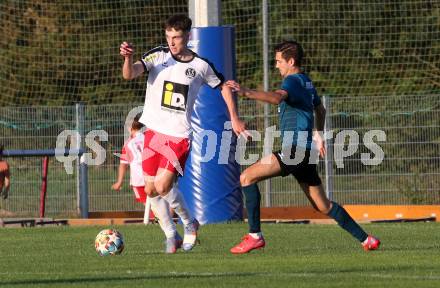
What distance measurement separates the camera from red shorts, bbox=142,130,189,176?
39.2 ft

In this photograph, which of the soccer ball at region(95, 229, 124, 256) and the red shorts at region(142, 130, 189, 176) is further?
the red shorts at region(142, 130, 189, 176)

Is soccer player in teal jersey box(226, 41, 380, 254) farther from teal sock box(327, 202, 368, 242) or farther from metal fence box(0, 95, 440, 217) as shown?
metal fence box(0, 95, 440, 217)

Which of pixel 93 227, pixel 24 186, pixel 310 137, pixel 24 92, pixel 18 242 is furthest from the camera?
pixel 24 92

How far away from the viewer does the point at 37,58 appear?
32.0m

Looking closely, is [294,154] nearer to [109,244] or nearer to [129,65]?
[129,65]

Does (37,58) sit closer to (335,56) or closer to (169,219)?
(335,56)

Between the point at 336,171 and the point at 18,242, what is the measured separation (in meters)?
9.32

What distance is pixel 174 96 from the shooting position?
12.1 metres

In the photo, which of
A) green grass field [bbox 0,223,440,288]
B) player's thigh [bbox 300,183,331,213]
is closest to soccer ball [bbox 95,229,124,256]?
green grass field [bbox 0,223,440,288]

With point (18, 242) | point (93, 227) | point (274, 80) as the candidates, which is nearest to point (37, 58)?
point (274, 80)

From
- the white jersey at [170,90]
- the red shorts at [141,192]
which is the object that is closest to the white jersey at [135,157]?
the red shorts at [141,192]

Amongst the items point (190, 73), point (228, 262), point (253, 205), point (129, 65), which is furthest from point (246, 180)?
point (129, 65)

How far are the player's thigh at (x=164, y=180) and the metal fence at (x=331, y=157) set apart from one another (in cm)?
1050

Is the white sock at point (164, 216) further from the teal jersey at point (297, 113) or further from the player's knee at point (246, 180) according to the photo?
the teal jersey at point (297, 113)
